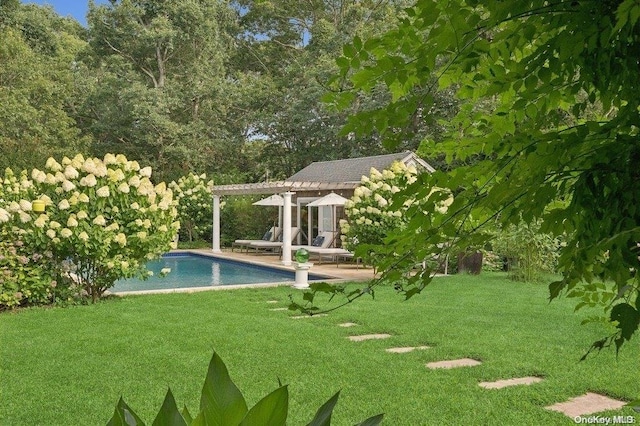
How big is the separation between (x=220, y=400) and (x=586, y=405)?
4333 mm

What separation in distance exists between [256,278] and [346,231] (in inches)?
110

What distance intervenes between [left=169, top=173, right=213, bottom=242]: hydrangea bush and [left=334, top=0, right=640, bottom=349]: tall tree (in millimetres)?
22662

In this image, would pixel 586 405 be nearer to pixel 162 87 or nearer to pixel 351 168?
pixel 351 168

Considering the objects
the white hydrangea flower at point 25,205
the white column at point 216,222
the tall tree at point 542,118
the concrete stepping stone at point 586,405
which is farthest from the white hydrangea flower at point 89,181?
the white column at point 216,222

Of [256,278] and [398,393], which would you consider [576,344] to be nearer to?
[398,393]

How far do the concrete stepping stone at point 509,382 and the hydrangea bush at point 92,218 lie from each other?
6299 mm

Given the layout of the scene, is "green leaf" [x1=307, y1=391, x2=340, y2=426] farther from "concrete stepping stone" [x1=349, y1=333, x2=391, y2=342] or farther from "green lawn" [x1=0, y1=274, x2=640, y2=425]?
"concrete stepping stone" [x1=349, y1=333, x2=391, y2=342]

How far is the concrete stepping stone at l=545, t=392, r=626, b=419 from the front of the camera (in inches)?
167

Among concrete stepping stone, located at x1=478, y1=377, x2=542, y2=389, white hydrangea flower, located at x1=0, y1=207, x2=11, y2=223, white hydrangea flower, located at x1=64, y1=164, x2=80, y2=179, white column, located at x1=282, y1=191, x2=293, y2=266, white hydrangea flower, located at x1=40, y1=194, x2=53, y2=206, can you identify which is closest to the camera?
concrete stepping stone, located at x1=478, y1=377, x2=542, y2=389

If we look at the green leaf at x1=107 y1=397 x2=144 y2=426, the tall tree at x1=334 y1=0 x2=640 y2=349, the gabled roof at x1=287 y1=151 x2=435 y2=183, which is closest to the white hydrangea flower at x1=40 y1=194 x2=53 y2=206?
the tall tree at x1=334 y1=0 x2=640 y2=349

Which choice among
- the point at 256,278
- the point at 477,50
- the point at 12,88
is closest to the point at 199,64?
the point at 12,88

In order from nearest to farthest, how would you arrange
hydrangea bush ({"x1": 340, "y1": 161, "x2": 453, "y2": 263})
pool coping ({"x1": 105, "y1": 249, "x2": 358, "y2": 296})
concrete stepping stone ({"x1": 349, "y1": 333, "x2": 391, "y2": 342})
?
concrete stepping stone ({"x1": 349, "y1": 333, "x2": 391, "y2": 342})
pool coping ({"x1": 105, "y1": 249, "x2": 358, "y2": 296})
hydrangea bush ({"x1": 340, "y1": 161, "x2": 453, "y2": 263})

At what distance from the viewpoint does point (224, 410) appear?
0.79 meters

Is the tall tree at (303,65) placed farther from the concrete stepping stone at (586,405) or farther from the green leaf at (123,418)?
the green leaf at (123,418)
